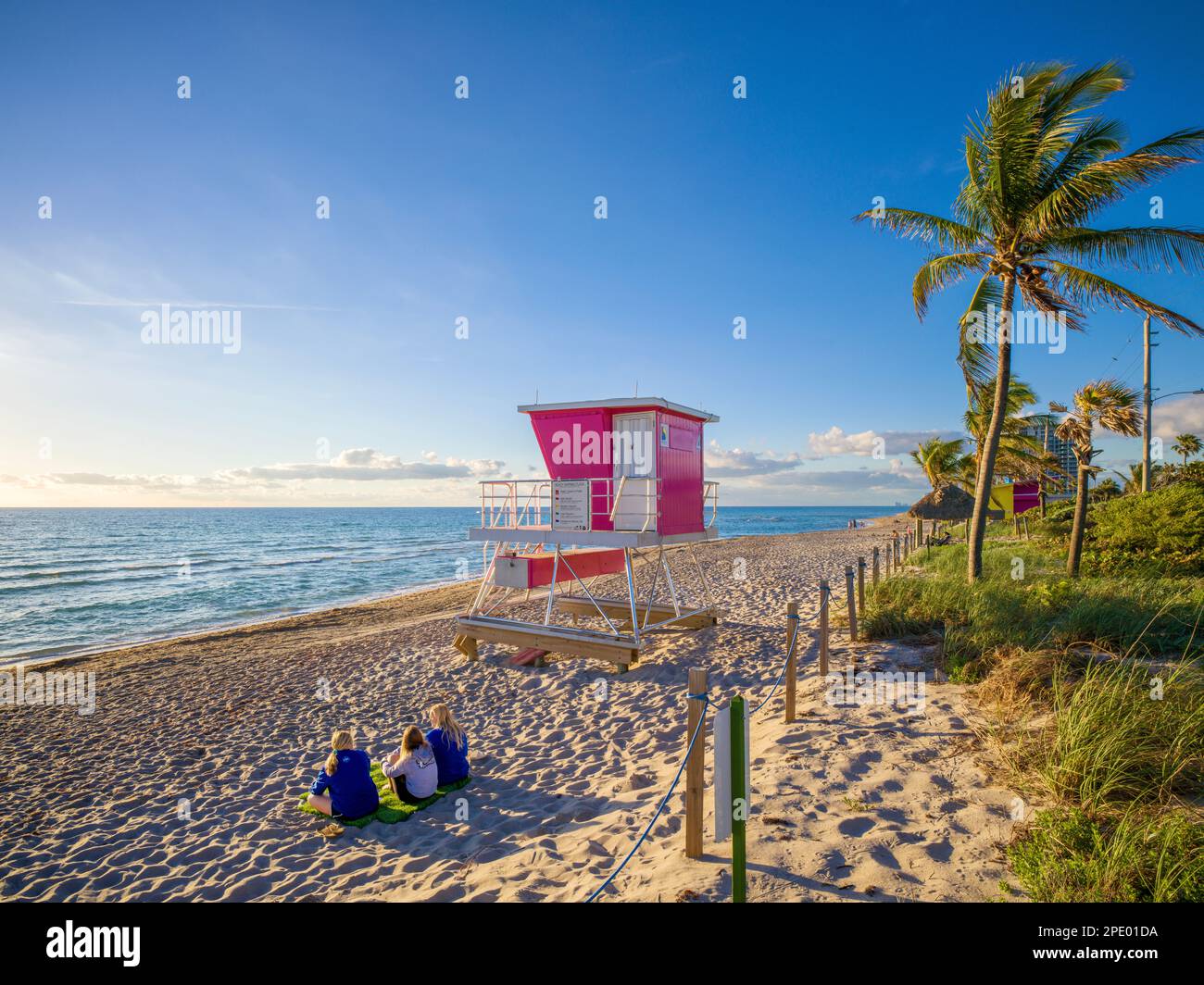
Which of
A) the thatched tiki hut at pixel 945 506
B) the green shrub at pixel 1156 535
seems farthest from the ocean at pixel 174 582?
the green shrub at pixel 1156 535

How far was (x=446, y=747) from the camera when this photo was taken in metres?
7.11

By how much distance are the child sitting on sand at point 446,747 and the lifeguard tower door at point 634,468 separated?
5166 mm

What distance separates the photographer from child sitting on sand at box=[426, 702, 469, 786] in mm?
7109

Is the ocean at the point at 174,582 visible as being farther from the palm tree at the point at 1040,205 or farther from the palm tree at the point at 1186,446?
the palm tree at the point at 1186,446

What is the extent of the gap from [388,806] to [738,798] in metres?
4.55

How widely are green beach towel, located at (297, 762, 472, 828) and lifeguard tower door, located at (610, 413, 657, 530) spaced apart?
574cm

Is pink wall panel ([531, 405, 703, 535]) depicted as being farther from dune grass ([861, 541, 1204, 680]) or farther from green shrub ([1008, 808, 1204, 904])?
green shrub ([1008, 808, 1204, 904])

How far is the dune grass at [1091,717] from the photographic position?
12.3 feet

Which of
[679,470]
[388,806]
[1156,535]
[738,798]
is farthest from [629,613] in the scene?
[1156,535]

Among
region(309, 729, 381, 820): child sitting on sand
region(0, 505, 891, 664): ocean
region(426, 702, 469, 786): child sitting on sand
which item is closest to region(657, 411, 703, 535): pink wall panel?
region(426, 702, 469, 786): child sitting on sand

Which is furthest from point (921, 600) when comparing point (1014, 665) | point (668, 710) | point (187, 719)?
point (187, 719)
